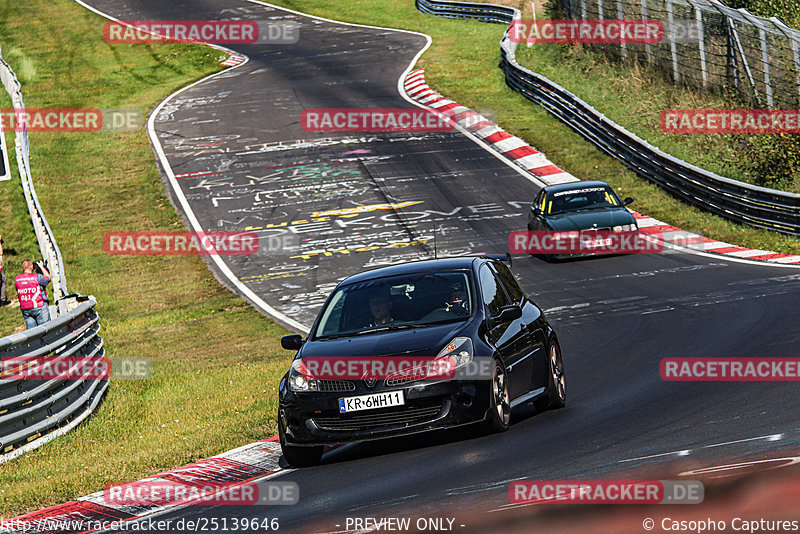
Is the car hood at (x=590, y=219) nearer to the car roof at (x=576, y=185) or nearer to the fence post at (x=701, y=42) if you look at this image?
the car roof at (x=576, y=185)

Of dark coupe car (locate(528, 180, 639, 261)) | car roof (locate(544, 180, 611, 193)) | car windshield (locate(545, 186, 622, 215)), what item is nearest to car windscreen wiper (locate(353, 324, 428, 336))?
dark coupe car (locate(528, 180, 639, 261))

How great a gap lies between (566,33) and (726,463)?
120 feet

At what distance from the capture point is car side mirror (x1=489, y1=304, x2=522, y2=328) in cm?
980

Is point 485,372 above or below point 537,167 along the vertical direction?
above

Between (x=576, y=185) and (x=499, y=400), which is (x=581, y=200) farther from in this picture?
(x=499, y=400)

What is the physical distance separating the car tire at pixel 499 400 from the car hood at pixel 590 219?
1296cm

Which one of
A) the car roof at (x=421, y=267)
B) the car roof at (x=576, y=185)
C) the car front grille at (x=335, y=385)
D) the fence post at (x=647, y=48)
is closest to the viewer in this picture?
the car front grille at (x=335, y=385)

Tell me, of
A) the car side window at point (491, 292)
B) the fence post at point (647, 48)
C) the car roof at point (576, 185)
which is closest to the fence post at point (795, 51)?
the car roof at point (576, 185)

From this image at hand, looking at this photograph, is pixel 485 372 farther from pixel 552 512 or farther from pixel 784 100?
pixel 784 100

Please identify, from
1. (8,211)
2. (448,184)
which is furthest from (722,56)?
(8,211)

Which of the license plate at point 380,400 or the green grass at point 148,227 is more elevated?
the license plate at point 380,400

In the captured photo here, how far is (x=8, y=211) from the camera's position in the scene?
31.3 meters

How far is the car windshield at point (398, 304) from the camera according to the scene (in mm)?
9922

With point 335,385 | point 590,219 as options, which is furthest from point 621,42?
point 335,385
